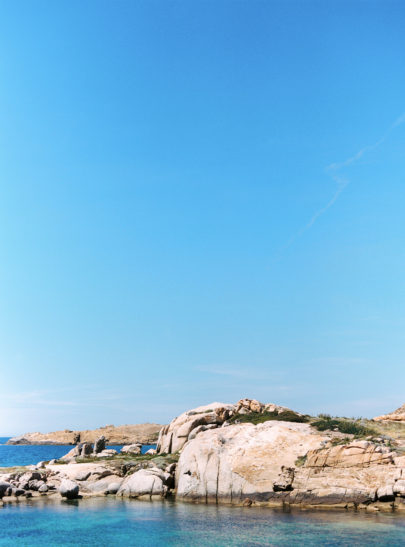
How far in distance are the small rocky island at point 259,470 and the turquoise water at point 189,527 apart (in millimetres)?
2573

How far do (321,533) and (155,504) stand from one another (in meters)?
16.4

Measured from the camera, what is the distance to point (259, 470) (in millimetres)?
42656

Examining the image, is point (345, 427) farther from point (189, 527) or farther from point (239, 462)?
point (189, 527)

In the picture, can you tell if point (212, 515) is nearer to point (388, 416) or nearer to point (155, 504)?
point (155, 504)

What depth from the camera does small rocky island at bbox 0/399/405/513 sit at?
39.5 m

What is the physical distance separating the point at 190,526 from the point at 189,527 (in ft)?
0.87

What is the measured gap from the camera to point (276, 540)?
3002 centimetres

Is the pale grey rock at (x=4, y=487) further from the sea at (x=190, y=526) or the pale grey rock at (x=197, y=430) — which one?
the pale grey rock at (x=197, y=430)

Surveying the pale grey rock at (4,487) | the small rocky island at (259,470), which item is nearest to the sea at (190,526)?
the small rocky island at (259,470)

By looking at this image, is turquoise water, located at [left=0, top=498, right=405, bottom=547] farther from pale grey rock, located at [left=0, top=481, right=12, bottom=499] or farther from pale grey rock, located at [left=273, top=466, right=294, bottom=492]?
pale grey rock, located at [left=0, top=481, right=12, bottom=499]

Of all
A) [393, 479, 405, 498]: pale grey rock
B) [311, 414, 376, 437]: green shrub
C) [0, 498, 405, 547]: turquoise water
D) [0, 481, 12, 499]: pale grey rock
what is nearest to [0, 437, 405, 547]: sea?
[0, 498, 405, 547]: turquoise water

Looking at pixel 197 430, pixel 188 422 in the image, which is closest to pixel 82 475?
pixel 197 430

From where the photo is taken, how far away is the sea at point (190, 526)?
30250mm

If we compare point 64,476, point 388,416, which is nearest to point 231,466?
point 64,476
